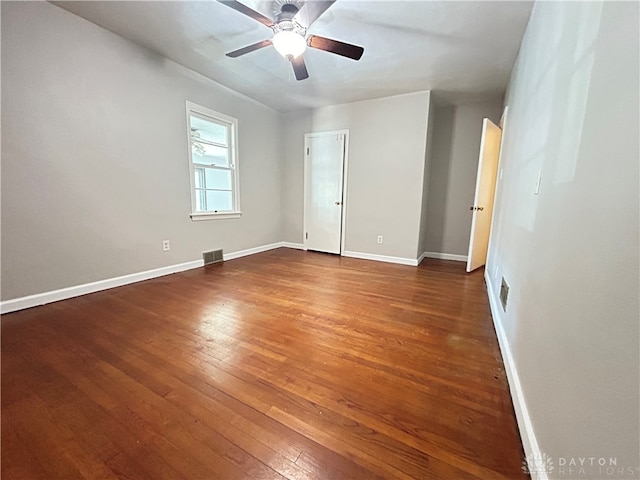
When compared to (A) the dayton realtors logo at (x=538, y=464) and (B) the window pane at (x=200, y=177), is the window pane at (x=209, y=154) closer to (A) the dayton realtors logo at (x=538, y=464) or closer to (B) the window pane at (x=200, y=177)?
(B) the window pane at (x=200, y=177)

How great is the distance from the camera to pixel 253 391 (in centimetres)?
131

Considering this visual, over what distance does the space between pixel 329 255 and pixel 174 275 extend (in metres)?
2.41

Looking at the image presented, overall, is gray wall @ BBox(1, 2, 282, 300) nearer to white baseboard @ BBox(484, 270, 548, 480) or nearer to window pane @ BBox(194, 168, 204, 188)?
window pane @ BBox(194, 168, 204, 188)

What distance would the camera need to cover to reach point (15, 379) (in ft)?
4.42

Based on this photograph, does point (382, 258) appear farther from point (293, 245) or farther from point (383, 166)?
point (293, 245)

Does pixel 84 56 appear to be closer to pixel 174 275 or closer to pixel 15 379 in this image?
pixel 174 275

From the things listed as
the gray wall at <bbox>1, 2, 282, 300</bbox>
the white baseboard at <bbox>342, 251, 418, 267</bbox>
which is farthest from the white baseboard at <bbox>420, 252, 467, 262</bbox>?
the gray wall at <bbox>1, 2, 282, 300</bbox>

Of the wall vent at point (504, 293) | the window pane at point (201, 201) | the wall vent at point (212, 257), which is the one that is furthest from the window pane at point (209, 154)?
the wall vent at point (504, 293)

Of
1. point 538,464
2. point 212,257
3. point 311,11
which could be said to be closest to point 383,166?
point 311,11

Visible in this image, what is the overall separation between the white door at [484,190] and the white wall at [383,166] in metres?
0.73

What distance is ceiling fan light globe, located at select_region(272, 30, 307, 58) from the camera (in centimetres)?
193

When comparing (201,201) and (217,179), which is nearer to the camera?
(201,201)

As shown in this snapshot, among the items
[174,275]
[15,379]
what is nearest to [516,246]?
[15,379]

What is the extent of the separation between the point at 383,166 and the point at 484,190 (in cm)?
143
